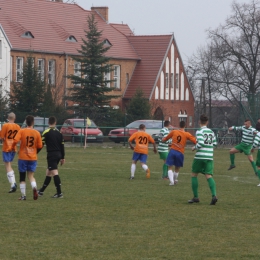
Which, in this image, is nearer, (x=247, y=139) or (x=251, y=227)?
(x=251, y=227)

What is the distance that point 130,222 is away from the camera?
12539 mm

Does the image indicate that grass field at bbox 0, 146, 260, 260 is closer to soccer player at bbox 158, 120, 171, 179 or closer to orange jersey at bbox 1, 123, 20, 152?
soccer player at bbox 158, 120, 171, 179

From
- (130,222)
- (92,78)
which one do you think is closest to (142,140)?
(130,222)

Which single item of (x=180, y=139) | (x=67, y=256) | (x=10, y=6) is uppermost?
(x=10, y=6)

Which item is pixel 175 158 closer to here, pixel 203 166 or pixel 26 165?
pixel 203 166

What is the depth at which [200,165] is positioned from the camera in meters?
15.2

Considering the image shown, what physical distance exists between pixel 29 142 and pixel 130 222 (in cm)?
380

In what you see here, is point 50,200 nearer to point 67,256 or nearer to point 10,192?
point 10,192

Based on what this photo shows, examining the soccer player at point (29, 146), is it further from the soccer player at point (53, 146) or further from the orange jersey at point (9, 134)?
the orange jersey at point (9, 134)

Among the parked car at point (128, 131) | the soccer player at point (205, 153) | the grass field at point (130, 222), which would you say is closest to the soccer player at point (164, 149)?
the grass field at point (130, 222)

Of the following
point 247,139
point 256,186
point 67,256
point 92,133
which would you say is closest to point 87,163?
point 247,139

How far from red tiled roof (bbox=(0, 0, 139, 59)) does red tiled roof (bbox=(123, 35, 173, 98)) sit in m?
0.96

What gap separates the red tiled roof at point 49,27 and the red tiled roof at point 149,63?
96cm

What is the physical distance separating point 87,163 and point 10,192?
39.2ft
